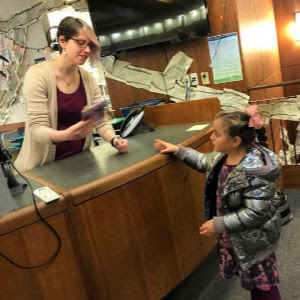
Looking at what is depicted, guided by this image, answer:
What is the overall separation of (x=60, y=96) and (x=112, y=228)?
0.75 m

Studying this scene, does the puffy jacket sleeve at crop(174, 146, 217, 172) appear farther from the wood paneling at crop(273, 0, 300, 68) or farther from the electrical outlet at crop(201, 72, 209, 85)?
the wood paneling at crop(273, 0, 300, 68)

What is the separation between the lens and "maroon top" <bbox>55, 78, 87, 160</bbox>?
5.34ft

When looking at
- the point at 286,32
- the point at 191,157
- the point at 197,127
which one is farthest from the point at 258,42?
the point at 191,157

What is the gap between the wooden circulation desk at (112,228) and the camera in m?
1.02

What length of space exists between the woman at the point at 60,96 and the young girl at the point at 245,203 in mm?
547

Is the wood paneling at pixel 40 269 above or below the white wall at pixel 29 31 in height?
below

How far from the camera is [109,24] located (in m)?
3.08

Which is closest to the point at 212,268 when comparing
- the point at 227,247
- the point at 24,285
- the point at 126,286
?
the point at 227,247

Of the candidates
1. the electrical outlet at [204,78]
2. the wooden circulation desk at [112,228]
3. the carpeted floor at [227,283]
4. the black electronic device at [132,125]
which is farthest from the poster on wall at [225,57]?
the carpeted floor at [227,283]

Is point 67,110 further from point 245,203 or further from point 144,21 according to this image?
point 144,21

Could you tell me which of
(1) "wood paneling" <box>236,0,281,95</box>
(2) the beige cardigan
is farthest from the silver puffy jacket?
(1) "wood paneling" <box>236,0,281,95</box>

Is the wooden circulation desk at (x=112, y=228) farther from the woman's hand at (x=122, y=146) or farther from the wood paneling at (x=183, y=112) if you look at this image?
the wood paneling at (x=183, y=112)

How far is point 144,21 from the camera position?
2951 mm

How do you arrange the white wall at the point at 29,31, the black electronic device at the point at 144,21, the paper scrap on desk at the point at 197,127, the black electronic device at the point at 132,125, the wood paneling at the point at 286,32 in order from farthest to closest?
the wood paneling at the point at 286,32 < the white wall at the point at 29,31 < the black electronic device at the point at 144,21 < the black electronic device at the point at 132,125 < the paper scrap on desk at the point at 197,127
